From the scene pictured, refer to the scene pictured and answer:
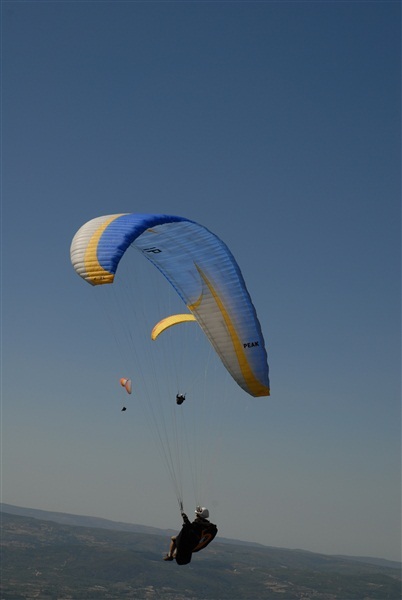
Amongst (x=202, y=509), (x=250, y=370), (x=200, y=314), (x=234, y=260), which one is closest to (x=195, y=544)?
(x=202, y=509)

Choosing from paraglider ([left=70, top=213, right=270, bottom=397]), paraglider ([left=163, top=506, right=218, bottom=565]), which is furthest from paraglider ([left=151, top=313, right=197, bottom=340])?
paraglider ([left=163, top=506, right=218, bottom=565])

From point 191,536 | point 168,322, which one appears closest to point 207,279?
point 168,322

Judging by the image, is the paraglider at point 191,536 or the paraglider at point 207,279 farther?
the paraglider at point 207,279

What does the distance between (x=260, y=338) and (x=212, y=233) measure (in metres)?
5.06

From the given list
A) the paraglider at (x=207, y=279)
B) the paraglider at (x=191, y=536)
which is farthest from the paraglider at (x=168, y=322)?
the paraglider at (x=191, y=536)

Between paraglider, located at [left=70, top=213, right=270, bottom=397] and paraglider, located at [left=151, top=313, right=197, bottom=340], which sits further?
paraglider, located at [left=151, top=313, right=197, bottom=340]

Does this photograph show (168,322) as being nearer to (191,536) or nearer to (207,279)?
(207,279)

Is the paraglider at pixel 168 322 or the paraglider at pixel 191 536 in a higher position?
the paraglider at pixel 168 322

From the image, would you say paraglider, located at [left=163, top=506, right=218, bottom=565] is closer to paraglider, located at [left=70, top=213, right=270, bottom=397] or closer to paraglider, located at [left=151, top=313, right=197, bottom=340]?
paraglider, located at [left=70, top=213, right=270, bottom=397]

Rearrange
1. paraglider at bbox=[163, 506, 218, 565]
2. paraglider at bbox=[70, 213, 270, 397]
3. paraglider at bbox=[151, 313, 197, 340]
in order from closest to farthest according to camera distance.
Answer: paraglider at bbox=[163, 506, 218, 565] < paraglider at bbox=[70, 213, 270, 397] < paraglider at bbox=[151, 313, 197, 340]

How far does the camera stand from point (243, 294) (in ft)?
95.7

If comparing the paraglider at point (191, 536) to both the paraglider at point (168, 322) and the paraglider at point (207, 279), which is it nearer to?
the paraglider at point (207, 279)

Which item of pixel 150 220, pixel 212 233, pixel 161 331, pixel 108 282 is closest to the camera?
pixel 108 282

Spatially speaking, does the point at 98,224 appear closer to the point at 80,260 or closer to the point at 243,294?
the point at 80,260
